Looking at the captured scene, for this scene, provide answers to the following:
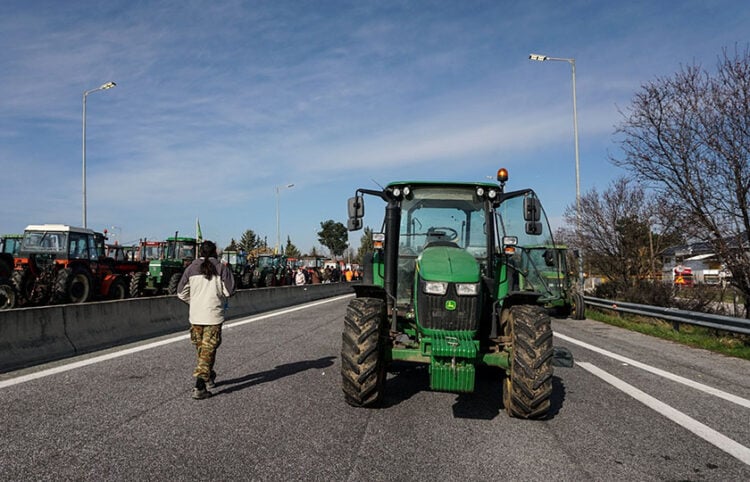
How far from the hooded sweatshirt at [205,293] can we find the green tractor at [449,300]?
1.62 metres

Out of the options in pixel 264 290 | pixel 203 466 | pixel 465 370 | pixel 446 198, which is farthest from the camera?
pixel 264 290

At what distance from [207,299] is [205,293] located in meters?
0.08

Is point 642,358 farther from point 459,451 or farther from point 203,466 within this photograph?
point 203,466

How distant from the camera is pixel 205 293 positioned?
22.3ft

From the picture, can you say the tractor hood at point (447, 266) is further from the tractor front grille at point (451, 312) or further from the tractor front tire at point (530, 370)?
the tractor front tire at point (530, 370)

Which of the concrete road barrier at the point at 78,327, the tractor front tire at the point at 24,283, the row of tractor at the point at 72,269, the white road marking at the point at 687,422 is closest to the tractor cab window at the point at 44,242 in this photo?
the row of tractor at the point at 72,269

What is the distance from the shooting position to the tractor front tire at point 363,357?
574cm

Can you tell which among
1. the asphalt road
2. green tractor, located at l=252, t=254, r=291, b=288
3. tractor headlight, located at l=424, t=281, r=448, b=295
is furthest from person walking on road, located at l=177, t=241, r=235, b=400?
green tractor, located at l=252, t=254, r=291, b=288

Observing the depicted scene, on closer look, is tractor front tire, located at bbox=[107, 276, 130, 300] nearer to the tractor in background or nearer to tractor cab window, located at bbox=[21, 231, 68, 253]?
tractor cab window, located at bbox=[21, 231, 68, 253]

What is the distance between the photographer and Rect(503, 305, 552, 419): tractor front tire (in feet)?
18.0

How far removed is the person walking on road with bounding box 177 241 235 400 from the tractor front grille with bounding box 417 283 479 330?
2523mm

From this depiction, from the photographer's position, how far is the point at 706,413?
19.5 feet

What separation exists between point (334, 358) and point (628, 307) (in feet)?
39.4

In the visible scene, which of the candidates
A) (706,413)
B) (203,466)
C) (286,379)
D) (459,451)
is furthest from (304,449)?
(706,413)
